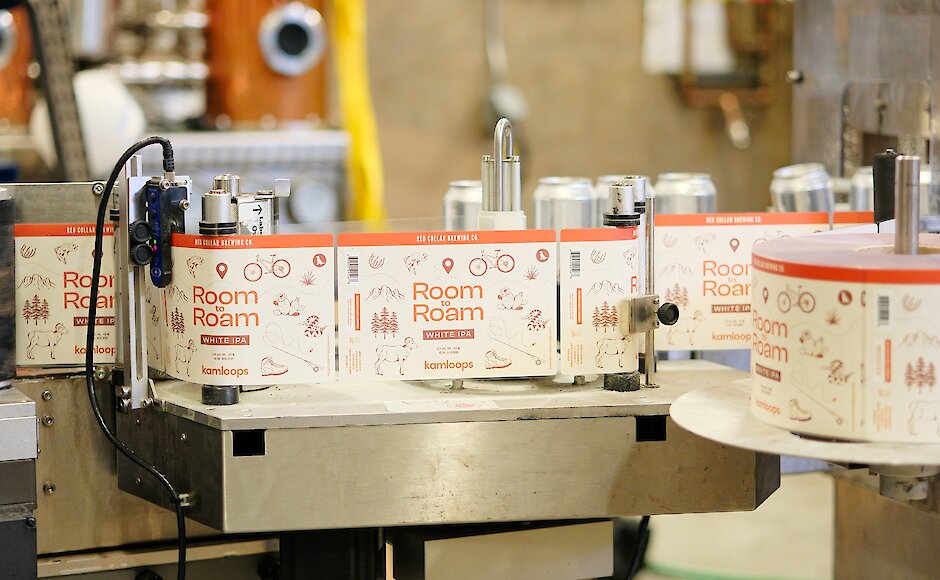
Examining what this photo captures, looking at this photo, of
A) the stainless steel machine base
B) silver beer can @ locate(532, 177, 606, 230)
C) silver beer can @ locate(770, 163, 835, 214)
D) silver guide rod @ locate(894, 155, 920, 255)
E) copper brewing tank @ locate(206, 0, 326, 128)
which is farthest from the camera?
copper brewing tank @ locate(206, 0, 326, 128)

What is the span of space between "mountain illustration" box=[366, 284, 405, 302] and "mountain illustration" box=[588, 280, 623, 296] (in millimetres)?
252

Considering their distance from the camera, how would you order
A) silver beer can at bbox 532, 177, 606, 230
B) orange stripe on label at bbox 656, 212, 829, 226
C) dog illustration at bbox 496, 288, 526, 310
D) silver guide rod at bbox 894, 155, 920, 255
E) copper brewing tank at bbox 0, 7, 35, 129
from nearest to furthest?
silver guide rod at bbox 894, 155, 920, 255, dog illustration at bbox 496, 288, 526, 310, orange stripe on label at bbox 656, 212, 829, 226, silver beer can at bbox 532, 177, 606, 230, copper brewing tank at bbox 0, 7, 35, 129

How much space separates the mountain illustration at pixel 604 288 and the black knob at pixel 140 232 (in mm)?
575

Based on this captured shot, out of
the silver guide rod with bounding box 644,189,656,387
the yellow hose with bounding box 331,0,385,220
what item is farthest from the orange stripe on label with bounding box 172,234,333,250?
the yellow hose with bounding box 331,0,385,220

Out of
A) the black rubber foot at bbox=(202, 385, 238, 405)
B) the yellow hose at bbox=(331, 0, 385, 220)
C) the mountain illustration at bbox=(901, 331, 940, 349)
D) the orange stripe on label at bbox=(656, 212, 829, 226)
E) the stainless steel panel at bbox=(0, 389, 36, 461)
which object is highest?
the yellow hose at bbox=(331, 0, 385, 220)

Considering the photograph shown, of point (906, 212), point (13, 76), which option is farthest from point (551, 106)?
point (906, 212)

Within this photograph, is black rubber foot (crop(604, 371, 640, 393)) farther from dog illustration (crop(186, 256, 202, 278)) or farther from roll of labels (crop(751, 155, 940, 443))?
dog illustration (crop(186, 256, 202, 278))

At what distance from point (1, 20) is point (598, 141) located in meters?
2.50

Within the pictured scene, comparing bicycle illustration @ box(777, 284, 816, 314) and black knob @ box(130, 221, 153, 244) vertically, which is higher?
black knob @ box(130, 221, 153, 244)

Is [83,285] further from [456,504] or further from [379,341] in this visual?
[456,504]

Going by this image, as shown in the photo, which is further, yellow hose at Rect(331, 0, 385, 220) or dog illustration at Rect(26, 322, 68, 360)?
yellow hose at Rect(331, 0, 385, 220)

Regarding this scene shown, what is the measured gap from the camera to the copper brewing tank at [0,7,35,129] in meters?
4.21

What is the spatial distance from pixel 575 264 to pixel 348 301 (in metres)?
0.30

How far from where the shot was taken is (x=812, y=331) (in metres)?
1.37
